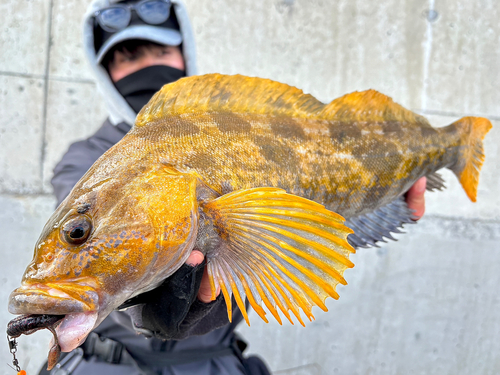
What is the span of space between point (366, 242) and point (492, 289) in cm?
226

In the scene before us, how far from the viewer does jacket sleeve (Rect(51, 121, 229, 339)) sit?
45.9 inches

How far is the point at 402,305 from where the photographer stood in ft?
9.62

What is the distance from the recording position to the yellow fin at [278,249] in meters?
0.98

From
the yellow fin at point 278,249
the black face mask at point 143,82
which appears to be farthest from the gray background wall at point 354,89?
the yellow fin at point 278,249

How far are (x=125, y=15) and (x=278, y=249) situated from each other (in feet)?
4.51

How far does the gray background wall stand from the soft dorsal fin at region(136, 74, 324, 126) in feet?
5.13

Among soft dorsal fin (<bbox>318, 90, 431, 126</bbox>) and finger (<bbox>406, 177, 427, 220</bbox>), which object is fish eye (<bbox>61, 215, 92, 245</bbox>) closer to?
soft dorsal fin (<bbox>318, 90, 431, 126</bbox>)

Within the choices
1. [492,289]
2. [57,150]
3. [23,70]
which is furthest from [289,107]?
[492,289]

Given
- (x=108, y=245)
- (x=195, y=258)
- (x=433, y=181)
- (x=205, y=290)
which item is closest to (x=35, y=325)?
(x=108, y=245)

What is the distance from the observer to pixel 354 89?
Result: 9.45 feet

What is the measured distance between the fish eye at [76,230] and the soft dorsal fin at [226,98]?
357 mm

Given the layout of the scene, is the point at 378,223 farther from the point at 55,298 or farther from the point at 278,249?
the point at 55,298

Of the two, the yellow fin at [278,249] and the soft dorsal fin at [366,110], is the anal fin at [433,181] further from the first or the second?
the yellow fin at [278,249]

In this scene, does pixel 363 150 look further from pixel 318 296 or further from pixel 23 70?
pixel 23 70
